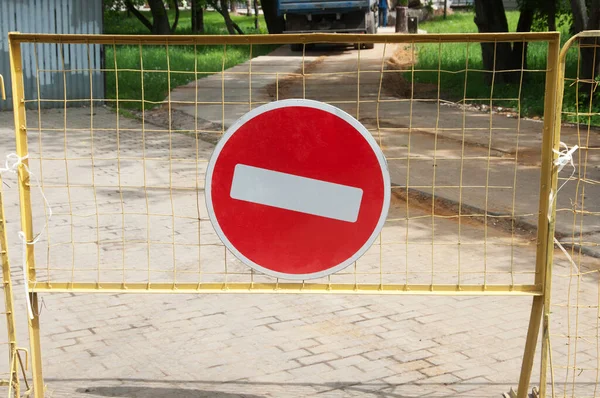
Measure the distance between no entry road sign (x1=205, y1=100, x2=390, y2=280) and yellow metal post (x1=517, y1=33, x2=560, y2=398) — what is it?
0.81 metres

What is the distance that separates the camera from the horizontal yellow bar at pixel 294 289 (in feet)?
14.5

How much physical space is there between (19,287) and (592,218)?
5429 millimetres

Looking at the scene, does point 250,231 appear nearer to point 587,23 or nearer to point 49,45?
point 587,23

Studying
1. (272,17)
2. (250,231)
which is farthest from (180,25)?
(250,231)

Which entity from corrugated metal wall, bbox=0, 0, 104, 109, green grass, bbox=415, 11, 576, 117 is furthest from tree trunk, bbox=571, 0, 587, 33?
corrugated metal wall, bbox=0, 0, 104, 109

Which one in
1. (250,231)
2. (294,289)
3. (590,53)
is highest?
(590,53)

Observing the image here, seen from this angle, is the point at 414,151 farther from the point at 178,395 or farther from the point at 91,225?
the point at 178,395

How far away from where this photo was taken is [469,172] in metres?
10.9

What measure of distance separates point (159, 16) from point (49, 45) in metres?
18.2

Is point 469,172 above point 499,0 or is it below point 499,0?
below

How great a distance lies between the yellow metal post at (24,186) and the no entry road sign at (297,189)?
922 mm

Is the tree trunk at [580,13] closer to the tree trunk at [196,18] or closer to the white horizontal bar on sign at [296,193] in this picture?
the white horizontal bar on sign at [296,193]

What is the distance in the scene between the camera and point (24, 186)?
4.39 meters

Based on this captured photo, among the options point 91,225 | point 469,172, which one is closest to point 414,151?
point 469,172
